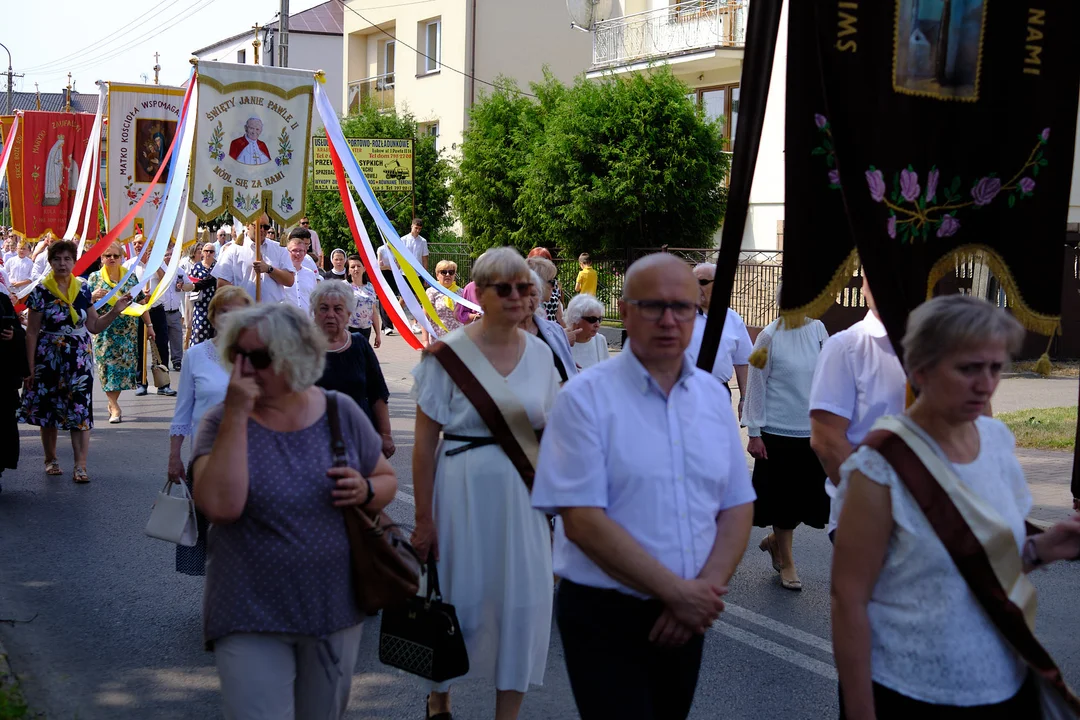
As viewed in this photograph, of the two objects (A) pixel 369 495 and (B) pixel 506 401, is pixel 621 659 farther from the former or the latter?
(B) pixel 506 401

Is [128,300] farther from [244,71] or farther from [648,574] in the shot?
[648,574]

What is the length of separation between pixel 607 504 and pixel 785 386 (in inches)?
156

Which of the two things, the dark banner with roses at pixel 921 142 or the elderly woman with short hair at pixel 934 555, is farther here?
the dark banner with roses at pixel 921 142

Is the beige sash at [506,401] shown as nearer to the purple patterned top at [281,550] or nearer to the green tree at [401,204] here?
the purple patterned top at [281,550]

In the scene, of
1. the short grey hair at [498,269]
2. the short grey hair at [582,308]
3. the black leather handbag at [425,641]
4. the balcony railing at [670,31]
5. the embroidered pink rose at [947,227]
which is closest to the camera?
the embroidered pink rose at [947,227]

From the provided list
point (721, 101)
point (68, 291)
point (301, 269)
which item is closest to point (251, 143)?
point (301, 269)

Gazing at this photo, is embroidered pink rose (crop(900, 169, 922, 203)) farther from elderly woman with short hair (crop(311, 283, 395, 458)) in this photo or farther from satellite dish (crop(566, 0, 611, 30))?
satellite dish (crop(566, 0, 611, 30))

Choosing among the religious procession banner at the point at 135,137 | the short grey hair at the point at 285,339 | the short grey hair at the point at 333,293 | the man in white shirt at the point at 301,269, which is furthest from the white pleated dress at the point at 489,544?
the religious procession banner at the point at 135,137

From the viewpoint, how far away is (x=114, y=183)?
54.5 feet

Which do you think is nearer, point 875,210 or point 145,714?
point 875,210

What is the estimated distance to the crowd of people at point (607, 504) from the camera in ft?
9.45

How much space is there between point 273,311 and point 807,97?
1.68 metres

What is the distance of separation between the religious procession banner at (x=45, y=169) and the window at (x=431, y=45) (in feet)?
51.9

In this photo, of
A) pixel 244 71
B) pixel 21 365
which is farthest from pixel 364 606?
pixel 244 71
